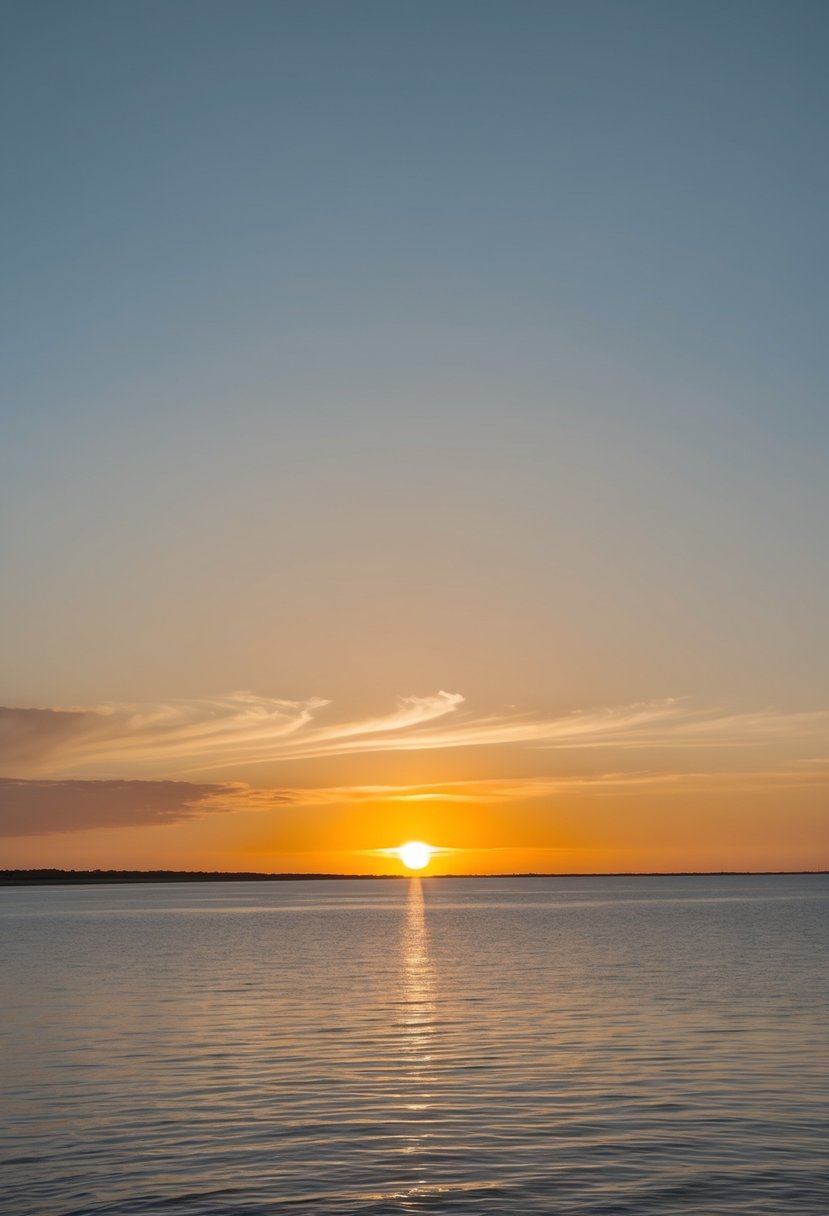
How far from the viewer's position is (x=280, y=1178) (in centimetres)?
2302

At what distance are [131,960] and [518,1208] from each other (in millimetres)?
64370

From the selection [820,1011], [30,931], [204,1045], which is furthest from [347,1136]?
[30,931]

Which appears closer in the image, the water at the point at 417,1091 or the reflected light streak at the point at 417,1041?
the water at the point at 417,1091

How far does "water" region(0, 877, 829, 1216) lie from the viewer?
868 inches

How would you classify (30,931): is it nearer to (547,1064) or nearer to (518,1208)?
(547,1064)

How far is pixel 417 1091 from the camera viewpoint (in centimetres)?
3175

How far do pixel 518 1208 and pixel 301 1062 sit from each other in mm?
17250

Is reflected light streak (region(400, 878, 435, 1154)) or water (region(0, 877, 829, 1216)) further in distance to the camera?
reflected light streak (region(400, 878, 435, 1154))

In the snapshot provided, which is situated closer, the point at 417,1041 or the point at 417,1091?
the point at 417,1091

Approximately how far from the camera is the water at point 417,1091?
72.3ft

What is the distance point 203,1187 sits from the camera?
22.4 metres

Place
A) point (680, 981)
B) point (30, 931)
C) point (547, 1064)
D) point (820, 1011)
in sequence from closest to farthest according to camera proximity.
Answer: point (547, 1064), point (820, 1011), point (680, 981), point (30, 931)

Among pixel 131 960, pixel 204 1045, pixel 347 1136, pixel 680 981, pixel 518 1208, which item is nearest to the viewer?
pixel 518 1208

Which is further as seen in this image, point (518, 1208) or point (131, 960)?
point (131, 960)
